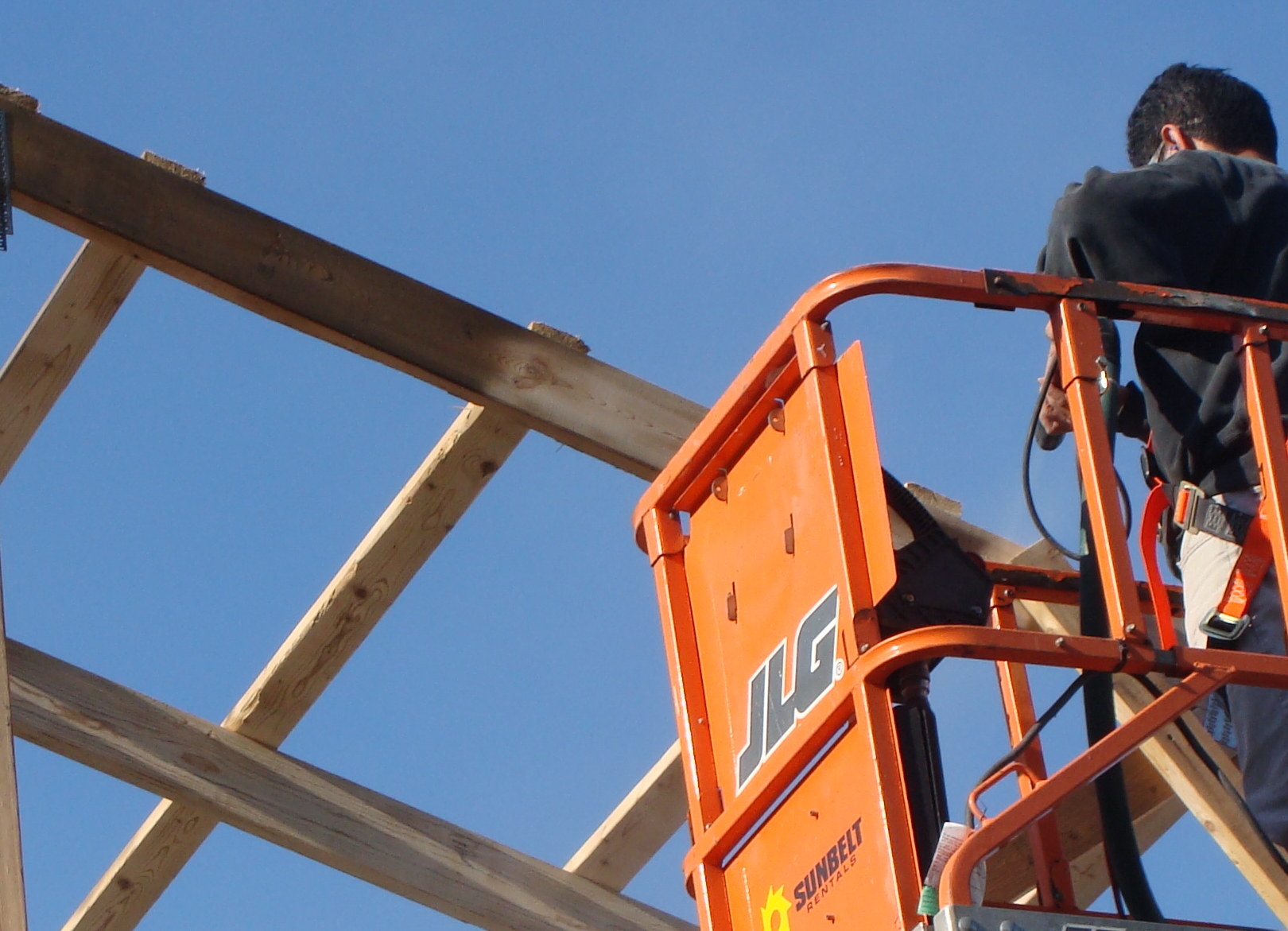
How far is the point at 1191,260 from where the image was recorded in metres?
3.58

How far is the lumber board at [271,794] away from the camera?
550cm

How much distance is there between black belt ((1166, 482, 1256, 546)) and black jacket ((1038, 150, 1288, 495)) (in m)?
0.04

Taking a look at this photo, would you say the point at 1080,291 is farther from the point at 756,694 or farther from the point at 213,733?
the point at 213,733

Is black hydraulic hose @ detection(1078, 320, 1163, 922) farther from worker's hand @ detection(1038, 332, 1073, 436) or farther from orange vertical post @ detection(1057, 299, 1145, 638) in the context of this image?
worker's hand @ detection(1038, 332, 1073, 436)

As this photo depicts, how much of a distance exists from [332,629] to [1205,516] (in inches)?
113

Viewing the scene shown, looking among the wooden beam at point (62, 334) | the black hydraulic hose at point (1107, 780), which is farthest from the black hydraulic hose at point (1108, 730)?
the wooden beam at point (62, 334)

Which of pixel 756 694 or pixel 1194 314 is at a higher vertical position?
pixel 1194 314

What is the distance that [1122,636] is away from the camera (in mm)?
3031

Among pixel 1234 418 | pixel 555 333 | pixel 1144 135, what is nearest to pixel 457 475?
pixel 555 333

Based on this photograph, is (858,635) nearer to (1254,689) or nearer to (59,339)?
(1254,689)

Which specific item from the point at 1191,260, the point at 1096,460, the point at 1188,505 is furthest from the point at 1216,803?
the point at 1096,460

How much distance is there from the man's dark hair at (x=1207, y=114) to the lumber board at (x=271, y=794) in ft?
9.39

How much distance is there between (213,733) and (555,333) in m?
1.55

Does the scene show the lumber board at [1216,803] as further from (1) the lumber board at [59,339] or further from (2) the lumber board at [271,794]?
(1) the lumber board at [59,339]
